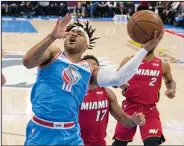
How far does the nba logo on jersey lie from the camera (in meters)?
3.00

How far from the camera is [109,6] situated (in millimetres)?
24656

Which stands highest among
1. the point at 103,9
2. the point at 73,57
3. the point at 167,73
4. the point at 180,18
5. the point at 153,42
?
the point at 153,42

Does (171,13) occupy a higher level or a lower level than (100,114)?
lower

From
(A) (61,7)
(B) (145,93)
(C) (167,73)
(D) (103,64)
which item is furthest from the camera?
(A) (61,7)

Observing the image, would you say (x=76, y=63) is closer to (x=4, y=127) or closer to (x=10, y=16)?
(x=4, y=127)

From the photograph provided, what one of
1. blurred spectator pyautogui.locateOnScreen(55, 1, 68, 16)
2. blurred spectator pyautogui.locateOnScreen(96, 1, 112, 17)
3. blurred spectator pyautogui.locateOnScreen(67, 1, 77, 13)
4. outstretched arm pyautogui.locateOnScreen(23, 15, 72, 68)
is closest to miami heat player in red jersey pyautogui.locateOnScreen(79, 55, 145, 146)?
outstretched arm pyautogui.locateOnScreen(23, 15, 72, 68)

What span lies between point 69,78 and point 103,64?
291 inches

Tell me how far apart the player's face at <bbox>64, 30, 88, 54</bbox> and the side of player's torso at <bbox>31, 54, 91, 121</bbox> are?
3.4 inches

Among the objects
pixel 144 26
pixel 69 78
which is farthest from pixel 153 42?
pixel 69 78

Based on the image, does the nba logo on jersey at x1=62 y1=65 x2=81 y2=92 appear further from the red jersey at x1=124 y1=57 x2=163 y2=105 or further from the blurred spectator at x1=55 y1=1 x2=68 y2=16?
the blurred spectator at x1=55 y1=1 x2=68 y2=16

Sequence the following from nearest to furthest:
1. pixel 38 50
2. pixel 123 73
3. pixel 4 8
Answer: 1. pixel 38 50
2. pixel 123 73
3. pixel 4 8

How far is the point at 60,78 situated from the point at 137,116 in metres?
0.81

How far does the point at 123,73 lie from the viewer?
3.08m

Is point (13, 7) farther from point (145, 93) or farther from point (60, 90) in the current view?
point (60, 90)
